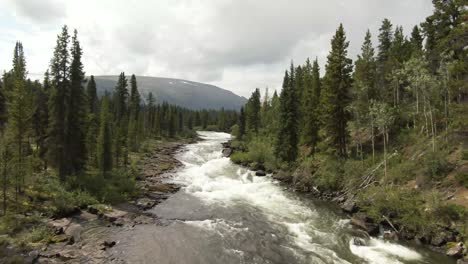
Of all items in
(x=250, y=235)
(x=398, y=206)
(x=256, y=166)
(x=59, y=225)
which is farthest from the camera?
(x=256, y=166)

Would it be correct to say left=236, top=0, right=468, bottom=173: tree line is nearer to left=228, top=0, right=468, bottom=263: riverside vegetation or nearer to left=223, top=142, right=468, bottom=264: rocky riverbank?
left=228, top=0, right=468, bottom=263: riverside vegetation

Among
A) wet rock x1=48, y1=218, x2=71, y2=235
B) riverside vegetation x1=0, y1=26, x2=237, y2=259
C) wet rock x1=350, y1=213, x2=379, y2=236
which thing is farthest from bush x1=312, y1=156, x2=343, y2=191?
wet rock x1=48, y1=218, x2=71, y2=235

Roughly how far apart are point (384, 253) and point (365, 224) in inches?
150

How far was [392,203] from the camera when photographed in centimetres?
2242

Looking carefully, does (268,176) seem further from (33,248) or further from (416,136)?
(33,248)

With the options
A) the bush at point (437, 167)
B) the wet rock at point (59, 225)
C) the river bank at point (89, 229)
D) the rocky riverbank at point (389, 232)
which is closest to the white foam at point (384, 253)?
the rocky riverbank at point (389, 232)

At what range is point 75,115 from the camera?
2927 centimetres

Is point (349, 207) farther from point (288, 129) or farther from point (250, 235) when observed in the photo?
point (288, 129)

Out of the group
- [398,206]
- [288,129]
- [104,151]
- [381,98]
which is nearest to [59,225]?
[104,151]

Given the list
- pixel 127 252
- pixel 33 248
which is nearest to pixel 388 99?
pixel 127 252

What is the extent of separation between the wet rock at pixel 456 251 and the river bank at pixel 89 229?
760 inches

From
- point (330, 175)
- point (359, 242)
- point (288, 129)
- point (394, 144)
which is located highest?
point (288, 129)

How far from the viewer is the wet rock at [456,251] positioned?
16891mm

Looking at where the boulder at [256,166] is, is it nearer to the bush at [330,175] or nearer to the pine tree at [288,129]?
the pine tree at [288,129]
